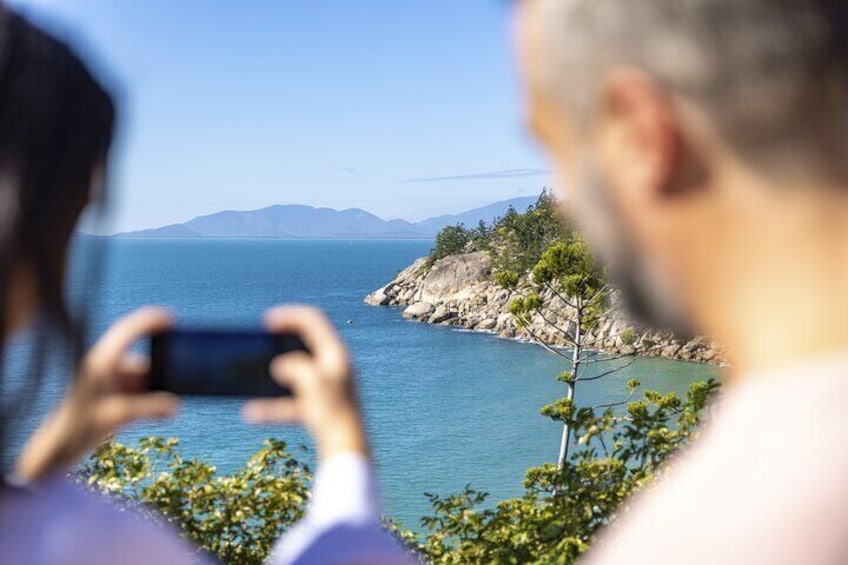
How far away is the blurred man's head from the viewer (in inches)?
19.7

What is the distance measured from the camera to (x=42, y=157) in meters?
0.72

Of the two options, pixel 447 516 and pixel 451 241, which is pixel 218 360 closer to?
pixel 447 516

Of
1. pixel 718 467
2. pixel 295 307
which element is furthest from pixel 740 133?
pixel 295 307

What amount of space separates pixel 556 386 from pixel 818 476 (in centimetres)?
2817

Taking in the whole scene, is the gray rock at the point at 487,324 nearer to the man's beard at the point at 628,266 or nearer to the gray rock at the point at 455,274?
the gray rock at the point at 455,274

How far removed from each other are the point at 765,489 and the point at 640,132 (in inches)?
8.6

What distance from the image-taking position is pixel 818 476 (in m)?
0.43

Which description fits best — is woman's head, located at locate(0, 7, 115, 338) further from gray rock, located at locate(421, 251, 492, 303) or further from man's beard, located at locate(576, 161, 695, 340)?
gray rock, located at locate(421, 251, 492, 303)

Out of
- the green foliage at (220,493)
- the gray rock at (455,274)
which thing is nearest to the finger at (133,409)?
the green foliage at (220,493)

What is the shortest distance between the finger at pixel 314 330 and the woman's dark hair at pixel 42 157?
199mm

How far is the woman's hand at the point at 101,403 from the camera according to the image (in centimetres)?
77

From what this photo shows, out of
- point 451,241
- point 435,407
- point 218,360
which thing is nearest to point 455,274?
point 451,241

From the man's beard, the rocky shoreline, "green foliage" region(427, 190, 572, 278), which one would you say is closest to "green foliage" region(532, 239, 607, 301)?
the man's beard

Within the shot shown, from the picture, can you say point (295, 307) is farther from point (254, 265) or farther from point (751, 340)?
point (254, 265)
